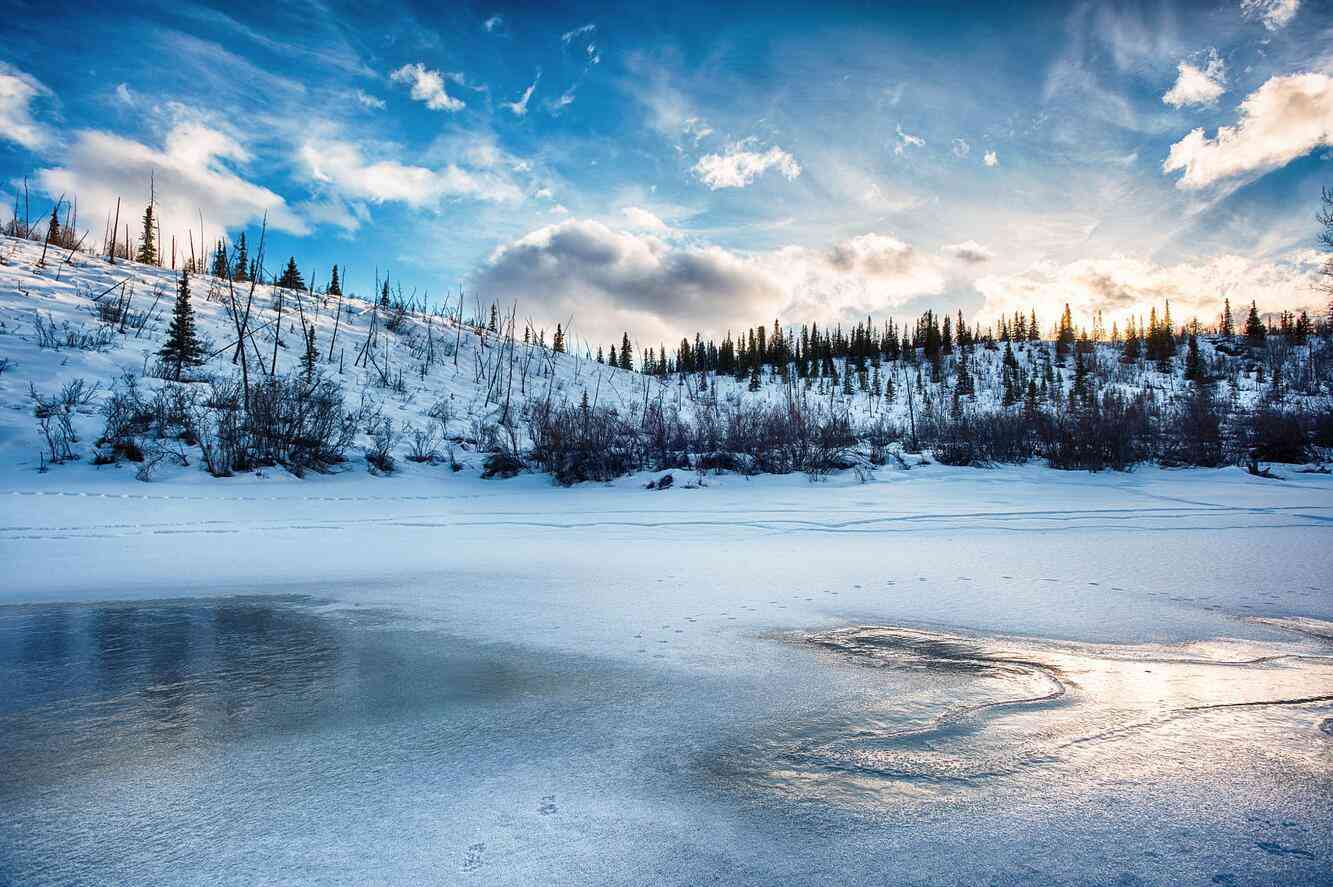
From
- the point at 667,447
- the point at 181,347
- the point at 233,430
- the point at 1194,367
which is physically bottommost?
the point at 667,447

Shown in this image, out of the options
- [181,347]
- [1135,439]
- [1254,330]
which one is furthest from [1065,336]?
[181,347]

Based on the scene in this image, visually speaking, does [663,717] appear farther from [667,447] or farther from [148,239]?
[148,239]

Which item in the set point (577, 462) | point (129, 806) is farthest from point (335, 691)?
point (577, 462)

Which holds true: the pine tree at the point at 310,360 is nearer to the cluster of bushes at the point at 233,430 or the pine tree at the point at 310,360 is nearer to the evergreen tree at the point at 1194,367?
the cluster of bushes at the point at 233,430

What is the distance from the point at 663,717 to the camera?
1.78 meters

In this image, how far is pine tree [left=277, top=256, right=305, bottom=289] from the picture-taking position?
3170 centimetres

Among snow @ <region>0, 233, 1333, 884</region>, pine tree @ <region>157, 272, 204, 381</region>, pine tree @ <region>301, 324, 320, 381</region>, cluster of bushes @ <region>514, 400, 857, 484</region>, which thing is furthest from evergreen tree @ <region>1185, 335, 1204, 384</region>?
pine tree @ <region>157, 272, 204, 381</region>

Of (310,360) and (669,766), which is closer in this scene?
(669,766)

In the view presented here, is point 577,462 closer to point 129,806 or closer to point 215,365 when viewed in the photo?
point 129,806

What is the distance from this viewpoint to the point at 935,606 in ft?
10.4

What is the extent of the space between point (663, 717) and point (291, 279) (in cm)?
4092

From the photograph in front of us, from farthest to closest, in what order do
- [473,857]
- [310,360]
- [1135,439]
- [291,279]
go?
1. [291,279]
2. [310,360]
3. [1135,439]
4. [473,857]

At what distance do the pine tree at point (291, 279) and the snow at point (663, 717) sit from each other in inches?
1240

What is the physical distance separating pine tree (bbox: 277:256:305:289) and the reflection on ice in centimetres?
3519
